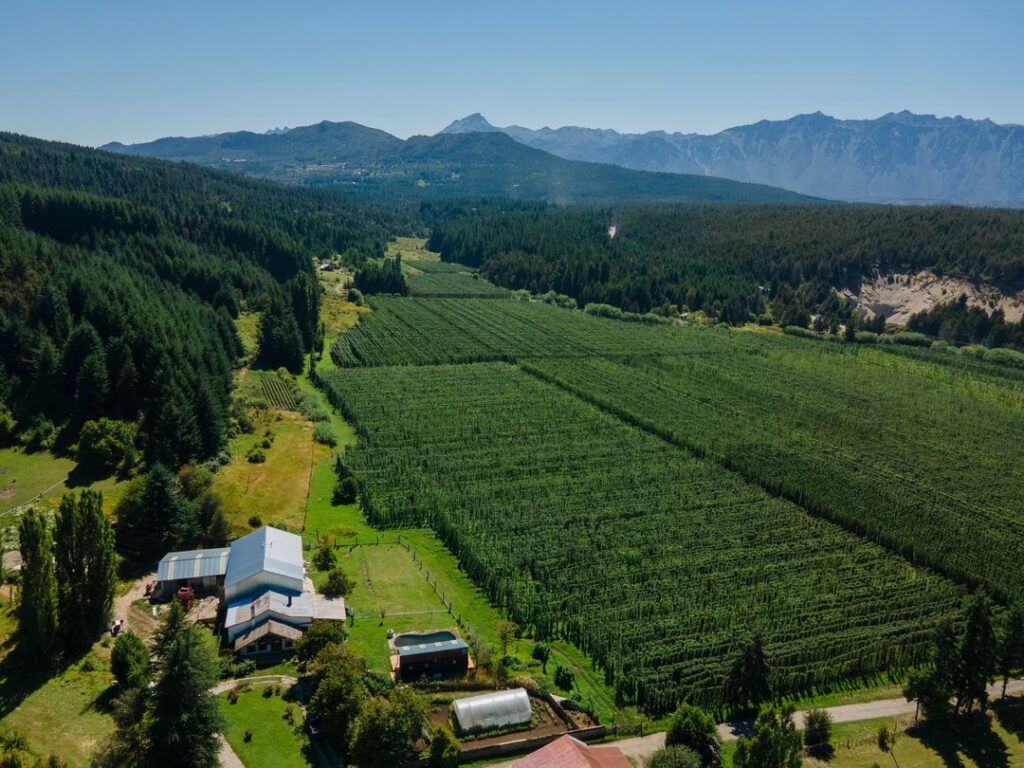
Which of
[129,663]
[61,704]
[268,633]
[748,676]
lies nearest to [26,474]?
[61,704]

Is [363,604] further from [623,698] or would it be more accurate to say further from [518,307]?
[518,307]

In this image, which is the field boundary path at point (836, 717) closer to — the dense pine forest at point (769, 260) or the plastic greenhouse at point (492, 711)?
the plastic greenhouse at point (492, 711)

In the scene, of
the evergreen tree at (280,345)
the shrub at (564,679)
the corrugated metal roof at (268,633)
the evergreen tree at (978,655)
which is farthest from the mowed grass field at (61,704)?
the evergreen tree at (280,345)

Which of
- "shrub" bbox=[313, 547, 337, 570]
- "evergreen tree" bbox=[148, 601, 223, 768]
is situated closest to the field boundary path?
"evergreen tree" bbox=[148, 601, 223, 768]

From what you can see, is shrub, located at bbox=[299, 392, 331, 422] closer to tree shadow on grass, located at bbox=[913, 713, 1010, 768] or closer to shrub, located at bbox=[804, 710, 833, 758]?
shrub, located at bbox=[804, 710, 833, 758]

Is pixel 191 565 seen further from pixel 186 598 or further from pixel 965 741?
pixel 965 741

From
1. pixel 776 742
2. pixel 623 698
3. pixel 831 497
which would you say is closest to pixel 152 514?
pixel 623 698
